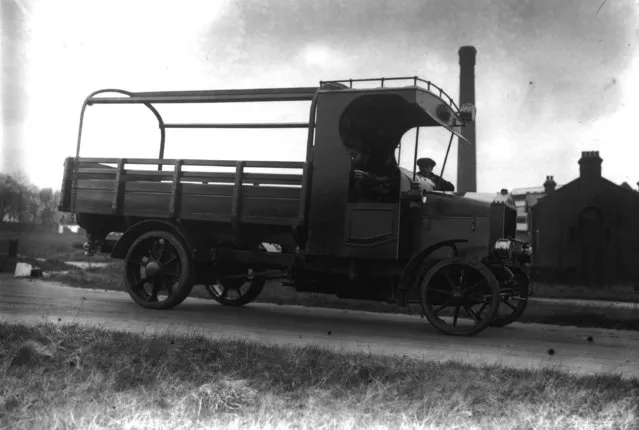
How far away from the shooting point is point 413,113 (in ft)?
25.8

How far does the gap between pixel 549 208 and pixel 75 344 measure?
2935 centimetres

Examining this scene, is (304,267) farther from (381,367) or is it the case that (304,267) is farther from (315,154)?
(381,367)

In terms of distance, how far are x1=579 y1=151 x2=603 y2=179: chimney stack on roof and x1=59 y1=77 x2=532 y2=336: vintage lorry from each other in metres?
24.4

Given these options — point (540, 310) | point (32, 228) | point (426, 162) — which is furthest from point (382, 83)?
point (32, 228)

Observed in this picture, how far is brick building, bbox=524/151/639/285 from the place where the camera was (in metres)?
28.9

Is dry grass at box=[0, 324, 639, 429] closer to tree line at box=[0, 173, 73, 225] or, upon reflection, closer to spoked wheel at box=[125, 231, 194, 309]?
spoked wheel at box=[125, 231, 194, 309]

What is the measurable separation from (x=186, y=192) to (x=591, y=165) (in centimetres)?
2644

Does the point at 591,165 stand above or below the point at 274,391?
above

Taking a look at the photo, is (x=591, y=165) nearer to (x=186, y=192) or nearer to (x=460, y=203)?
(x=460, y=203)

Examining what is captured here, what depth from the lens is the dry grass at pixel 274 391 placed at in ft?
9.81

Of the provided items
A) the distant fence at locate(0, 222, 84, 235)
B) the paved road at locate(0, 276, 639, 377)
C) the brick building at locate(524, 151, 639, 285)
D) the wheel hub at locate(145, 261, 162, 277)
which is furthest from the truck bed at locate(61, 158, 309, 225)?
the brick building at locate(524, 151, 639, 285)

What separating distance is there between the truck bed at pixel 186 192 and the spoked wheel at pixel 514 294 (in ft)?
8.50

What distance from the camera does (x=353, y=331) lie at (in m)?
6.73

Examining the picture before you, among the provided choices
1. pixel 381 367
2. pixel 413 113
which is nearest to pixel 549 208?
pixel 413 113
